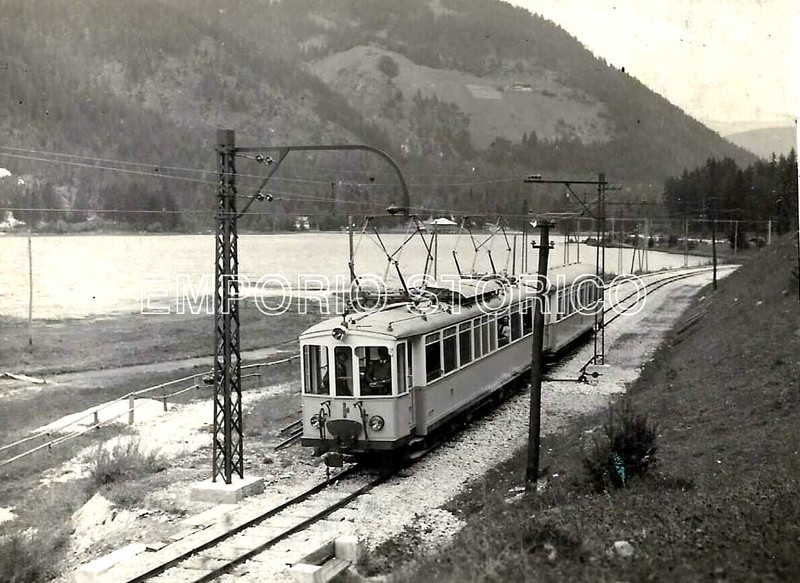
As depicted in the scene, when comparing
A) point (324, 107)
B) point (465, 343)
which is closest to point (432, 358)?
point (465, 343)

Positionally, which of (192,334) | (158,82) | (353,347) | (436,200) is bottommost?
(192,334)

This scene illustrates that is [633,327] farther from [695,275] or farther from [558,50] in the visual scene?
→ [558,50]

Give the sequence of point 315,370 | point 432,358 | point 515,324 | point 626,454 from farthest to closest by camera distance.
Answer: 1. point 515,324
2. point 432,358
3. point 315,370
4. point 626,454

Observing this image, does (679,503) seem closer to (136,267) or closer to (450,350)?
(450,350)

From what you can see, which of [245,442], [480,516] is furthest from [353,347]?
[245,442]

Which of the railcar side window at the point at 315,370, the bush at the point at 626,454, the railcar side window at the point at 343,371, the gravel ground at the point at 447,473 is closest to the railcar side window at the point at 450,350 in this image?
the gravel ground at the point at 447,473
